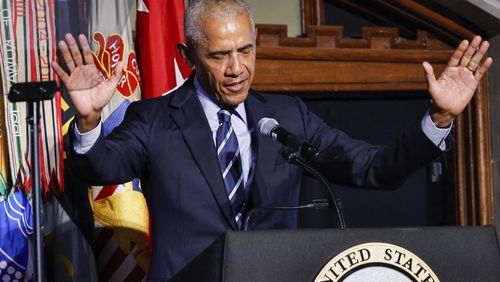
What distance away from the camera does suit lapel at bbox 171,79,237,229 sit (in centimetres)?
179

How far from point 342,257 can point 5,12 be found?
902mm

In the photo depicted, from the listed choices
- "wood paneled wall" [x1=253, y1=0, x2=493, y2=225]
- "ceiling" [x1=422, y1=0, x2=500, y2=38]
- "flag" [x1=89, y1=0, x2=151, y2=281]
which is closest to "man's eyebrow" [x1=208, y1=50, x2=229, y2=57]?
"flag" [x1=89, y1=0, x2=151, y2=281]

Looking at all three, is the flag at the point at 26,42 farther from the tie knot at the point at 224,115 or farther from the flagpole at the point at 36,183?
the tie knot at the point at 224,115

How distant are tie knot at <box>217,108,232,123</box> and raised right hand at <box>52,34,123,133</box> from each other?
14.9 inches

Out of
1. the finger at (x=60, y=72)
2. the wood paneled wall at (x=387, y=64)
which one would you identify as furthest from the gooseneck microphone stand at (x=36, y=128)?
the wood paneled wall at (x=387, y=64)

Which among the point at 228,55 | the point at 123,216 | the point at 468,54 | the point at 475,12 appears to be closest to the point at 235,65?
the point at 228,55

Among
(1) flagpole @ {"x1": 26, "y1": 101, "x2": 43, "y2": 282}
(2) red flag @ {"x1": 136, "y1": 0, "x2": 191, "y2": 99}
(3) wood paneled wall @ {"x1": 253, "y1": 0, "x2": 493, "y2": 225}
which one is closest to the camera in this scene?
(1) flagpole @ {"x1": 26, "y1": 101, "x2": 43, "y2": 282}

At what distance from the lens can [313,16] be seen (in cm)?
374

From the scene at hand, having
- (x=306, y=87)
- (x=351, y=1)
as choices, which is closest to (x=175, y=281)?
(x=306, y=87)

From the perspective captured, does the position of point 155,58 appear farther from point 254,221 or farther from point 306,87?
point 254,221

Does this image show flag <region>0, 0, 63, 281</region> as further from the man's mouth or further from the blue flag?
the man's mouth

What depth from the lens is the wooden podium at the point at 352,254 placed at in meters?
1.31

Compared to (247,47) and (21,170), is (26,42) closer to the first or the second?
(247,47)

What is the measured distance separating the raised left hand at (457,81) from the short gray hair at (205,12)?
443mm
